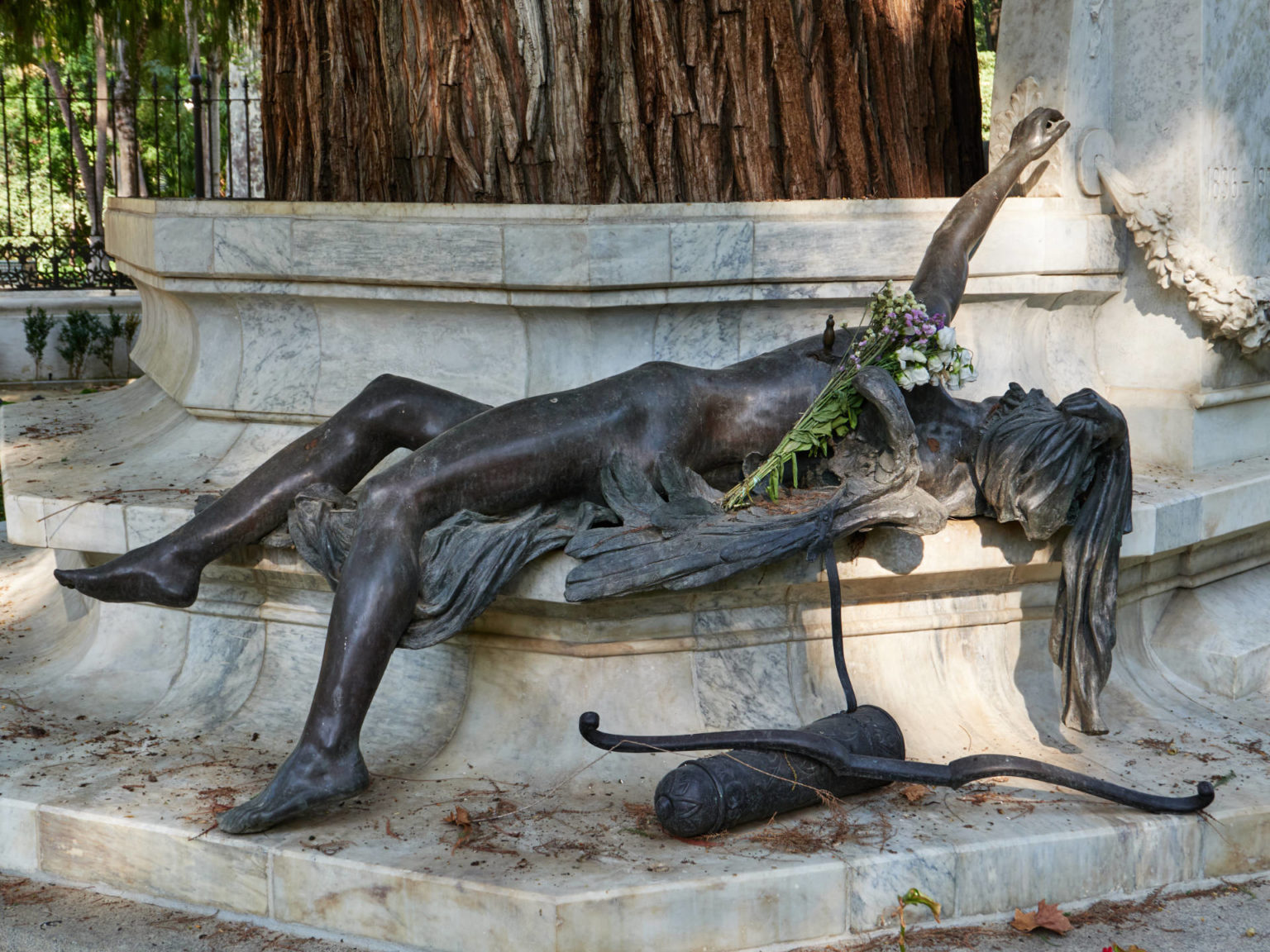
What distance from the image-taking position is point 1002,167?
462 centimetres

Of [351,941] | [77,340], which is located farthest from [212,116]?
[351,941]

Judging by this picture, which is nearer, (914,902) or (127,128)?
(914,902)

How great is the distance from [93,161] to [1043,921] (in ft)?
75.8

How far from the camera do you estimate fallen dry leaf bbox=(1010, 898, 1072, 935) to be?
3330 mm

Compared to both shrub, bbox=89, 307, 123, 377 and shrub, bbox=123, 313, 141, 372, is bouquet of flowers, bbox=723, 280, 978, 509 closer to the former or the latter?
shrub, bbox=123, 313, 141, 372

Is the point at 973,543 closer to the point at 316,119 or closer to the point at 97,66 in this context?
the point at 316,119

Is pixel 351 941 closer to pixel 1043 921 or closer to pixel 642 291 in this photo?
pixel 1043 921

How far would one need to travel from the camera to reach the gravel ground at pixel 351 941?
10.7 feet

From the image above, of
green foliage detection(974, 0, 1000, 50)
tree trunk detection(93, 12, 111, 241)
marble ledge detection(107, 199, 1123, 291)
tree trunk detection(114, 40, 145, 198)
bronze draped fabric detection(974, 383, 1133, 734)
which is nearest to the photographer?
bronze draped fabric detection(974, 383, 1133, 734)

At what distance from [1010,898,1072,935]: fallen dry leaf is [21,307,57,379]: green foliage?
431 inches

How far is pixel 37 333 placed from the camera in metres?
12.2

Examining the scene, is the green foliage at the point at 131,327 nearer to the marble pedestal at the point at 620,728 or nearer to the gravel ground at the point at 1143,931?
the marble pedestal at the point at 620,728

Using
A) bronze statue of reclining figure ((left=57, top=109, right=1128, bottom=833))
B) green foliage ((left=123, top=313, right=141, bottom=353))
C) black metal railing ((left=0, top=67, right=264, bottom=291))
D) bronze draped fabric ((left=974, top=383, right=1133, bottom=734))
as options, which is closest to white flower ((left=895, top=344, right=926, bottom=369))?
bronze statue of reclining figure ((left=57, top=109, right=1128, bottom=833))

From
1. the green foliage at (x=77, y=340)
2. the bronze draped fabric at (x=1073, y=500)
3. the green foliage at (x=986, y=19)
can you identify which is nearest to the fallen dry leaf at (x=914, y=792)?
the bronze draped fabric at (x=1073, y=500)
